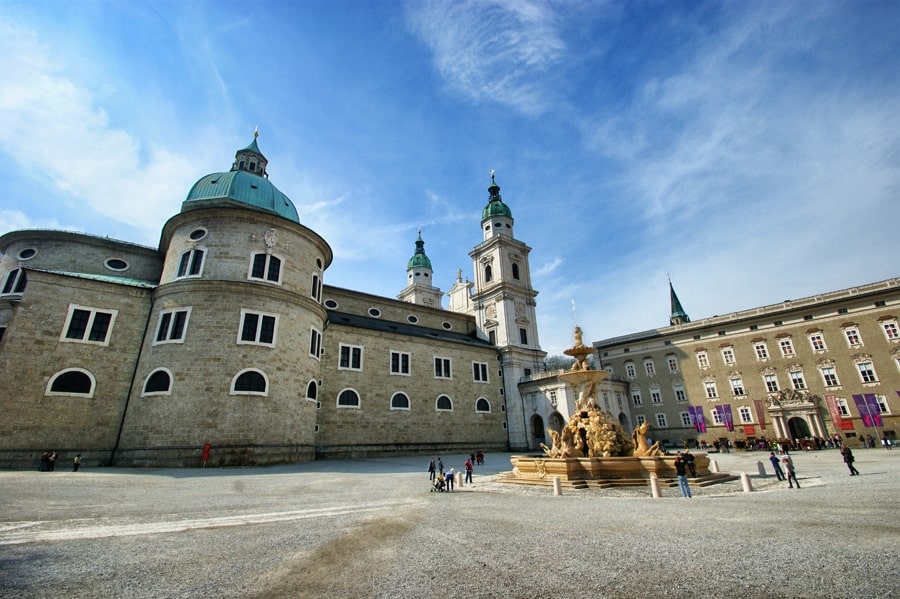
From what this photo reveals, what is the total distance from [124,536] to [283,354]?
1690 centimetres

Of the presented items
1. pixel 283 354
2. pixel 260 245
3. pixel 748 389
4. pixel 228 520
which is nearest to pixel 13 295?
pixel 260 245

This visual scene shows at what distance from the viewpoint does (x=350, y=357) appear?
3067 centimetres

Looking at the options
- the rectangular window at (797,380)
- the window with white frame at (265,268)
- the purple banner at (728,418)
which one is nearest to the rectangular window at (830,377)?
the rectangular window at (797,380)

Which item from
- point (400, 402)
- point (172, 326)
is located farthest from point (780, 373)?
point (172, 326)

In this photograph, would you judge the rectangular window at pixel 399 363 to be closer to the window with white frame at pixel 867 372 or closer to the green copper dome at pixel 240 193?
the green copper dome at pixel 240 193

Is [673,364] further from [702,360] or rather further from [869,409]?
[869,409]

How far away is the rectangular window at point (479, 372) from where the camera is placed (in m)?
38.8

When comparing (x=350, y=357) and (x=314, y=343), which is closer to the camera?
(x=314, y=343)

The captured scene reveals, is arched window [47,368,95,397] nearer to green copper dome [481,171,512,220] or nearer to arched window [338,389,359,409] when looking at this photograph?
arched window [338,389,359,409]

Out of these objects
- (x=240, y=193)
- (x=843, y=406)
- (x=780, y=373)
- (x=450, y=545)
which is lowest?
(x=450, y=545)

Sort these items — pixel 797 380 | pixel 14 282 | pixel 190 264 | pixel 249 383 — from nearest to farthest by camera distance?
pixel 249 383 → pixel 190 264 → pixel 14 282 → pixel 797 380

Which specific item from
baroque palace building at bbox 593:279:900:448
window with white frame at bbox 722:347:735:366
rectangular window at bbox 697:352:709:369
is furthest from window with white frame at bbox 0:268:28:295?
window with white frame at bbox 722:347:735:366

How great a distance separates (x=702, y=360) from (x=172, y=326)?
143ft

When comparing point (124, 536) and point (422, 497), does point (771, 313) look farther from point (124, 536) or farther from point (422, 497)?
point (124, 536)
